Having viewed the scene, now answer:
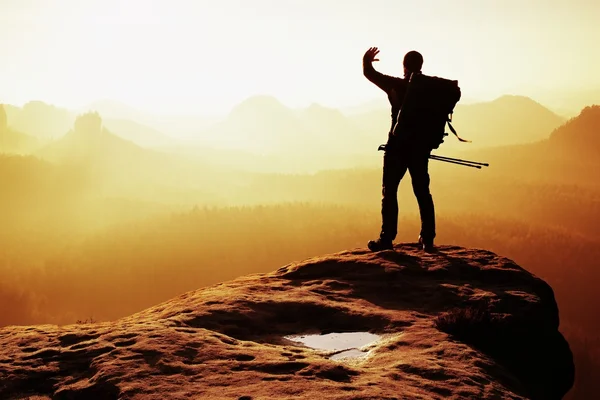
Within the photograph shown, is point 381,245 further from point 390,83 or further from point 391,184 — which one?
point 390,83

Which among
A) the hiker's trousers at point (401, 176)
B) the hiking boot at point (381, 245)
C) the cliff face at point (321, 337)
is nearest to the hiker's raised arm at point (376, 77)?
the hiker's trousers at point (401, 176)

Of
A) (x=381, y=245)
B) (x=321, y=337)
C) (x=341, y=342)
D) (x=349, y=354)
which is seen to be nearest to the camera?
(x=349, y=354)

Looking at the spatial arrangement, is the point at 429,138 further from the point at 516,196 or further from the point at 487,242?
the point at 516,196

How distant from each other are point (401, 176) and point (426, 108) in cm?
130

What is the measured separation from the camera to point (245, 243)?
131 meters

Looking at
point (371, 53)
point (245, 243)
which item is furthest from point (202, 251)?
point (371, 53)

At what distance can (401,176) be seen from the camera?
944 centimetres

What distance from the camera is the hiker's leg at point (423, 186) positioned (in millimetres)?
9375

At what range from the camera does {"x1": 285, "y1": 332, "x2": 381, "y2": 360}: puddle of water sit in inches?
228

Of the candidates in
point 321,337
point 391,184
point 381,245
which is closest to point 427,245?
point 381,245

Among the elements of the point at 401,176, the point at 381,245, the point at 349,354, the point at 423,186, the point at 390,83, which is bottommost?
the point at 349,354

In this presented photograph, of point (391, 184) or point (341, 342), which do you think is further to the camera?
point (391, 184)

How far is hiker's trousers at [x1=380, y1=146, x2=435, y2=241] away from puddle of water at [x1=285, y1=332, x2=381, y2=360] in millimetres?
3563

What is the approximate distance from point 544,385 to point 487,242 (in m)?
115
